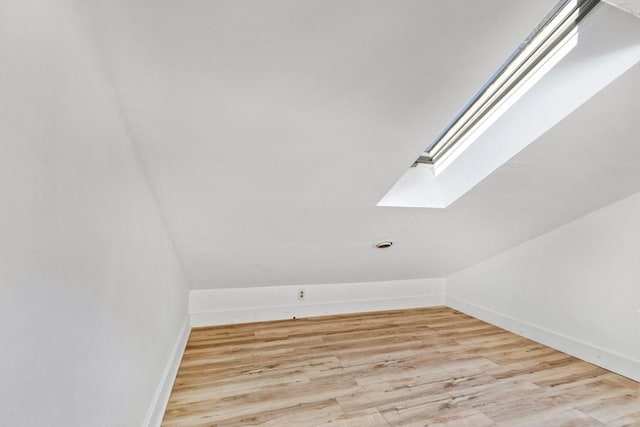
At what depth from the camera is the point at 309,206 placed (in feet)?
5.78

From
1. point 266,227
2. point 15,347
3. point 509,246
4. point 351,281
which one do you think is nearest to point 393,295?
point 351,281

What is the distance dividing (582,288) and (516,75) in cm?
191

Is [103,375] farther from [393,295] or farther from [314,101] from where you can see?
[393,295]

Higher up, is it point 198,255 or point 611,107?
point 611,107

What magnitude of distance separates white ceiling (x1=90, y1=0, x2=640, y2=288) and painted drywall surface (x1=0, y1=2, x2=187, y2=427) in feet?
0.60

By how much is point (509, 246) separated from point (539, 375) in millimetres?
1195

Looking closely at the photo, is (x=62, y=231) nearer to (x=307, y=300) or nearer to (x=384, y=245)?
(x=384, y=245)

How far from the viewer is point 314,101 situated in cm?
108

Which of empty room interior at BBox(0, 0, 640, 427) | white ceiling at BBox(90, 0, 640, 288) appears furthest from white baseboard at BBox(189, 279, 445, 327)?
white ceiling at BBox(90, 0, 640, 288)

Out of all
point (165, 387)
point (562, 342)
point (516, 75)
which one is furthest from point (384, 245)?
point (165, 387)

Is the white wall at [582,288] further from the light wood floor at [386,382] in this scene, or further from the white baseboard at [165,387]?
the white baseboard at [165,387]

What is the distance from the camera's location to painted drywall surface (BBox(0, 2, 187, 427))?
515mm

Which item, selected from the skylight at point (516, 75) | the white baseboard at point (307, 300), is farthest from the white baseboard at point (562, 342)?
the skylight at point (516, 75)

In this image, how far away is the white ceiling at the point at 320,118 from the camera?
81 cm
